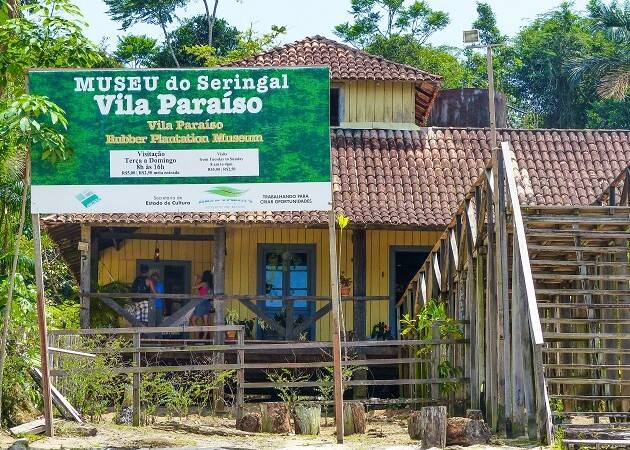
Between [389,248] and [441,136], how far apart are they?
111 inches

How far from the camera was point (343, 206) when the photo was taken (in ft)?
72.8

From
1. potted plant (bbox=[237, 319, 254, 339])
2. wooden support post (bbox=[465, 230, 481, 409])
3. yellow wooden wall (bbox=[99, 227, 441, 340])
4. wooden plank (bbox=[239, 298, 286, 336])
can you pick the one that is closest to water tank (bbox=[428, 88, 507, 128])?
yellow wooden wall (bbox=[99, 227, 441, 340])

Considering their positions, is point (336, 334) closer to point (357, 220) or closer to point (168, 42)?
point (357, 220)

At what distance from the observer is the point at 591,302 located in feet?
50.5

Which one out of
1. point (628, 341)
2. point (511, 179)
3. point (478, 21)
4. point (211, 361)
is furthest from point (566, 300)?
point (478, 21)

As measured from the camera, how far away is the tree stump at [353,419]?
15.2 m

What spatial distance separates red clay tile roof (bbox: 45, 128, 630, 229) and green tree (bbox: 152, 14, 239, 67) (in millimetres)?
21849

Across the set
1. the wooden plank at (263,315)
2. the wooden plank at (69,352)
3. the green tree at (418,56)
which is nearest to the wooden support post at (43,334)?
the wooden plank at (69,352)

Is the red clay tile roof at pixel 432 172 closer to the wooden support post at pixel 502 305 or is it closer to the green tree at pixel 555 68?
the wooden support post at pixel 502 305

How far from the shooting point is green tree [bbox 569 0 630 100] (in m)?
34.1

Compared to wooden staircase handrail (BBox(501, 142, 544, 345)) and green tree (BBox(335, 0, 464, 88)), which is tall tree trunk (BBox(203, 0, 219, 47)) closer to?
green tree (BBox(335, 0, 464, 88))

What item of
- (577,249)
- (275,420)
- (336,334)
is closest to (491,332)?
(577,249)

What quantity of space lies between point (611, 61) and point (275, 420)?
90.6ft

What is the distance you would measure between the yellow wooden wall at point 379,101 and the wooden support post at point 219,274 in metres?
4.32
